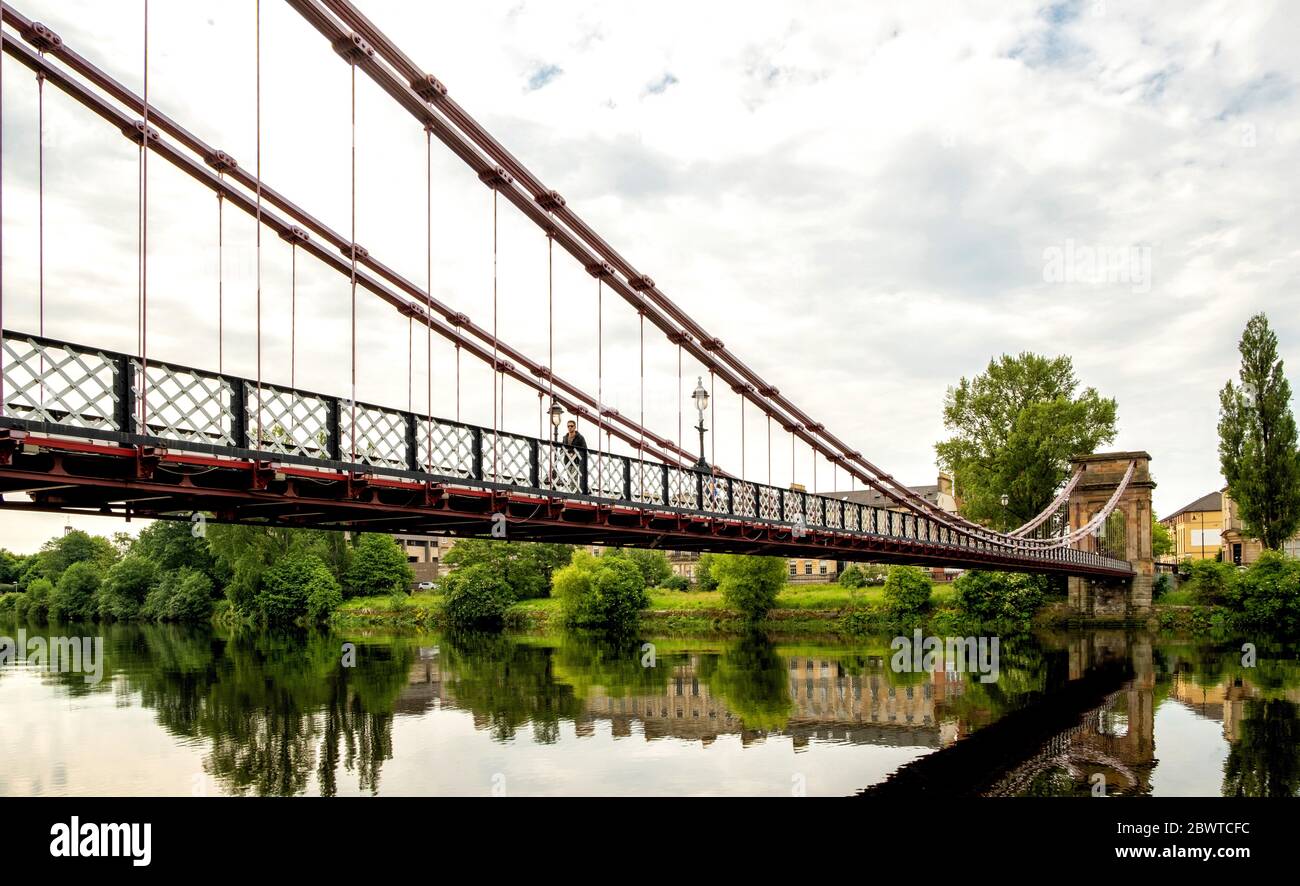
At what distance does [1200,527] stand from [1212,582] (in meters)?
51.1

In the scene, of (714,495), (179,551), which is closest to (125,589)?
(179,551)

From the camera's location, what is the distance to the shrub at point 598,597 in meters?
62.3

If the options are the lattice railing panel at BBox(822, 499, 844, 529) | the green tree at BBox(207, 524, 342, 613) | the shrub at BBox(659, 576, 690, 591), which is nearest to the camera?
the lattice railing panel at BBox(822, 499, 844, 529)

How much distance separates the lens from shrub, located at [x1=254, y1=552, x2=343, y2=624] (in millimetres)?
65250

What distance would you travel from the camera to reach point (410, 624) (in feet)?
221

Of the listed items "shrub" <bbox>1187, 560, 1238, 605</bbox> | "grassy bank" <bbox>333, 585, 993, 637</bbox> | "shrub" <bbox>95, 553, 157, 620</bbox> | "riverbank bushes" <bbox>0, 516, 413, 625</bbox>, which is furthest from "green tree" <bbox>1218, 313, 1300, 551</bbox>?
"shrub" <bbox>95, 553, 157, 620</bbox>

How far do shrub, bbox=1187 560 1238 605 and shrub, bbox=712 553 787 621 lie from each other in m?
22.6

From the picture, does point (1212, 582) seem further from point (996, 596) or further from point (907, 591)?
point (907, 591)

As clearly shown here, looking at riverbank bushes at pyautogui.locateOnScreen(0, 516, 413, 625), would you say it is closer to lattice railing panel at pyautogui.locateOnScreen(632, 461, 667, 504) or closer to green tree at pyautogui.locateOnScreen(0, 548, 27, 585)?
green tree at pyautogui.locateOnScreen(0, 548, 27, 585)

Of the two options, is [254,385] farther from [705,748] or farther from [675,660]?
Result: [675,660]

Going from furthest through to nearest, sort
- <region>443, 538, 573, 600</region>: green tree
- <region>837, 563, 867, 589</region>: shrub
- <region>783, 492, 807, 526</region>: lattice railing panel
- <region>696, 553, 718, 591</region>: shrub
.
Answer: <region>696, 553, 718, 591</region>: shrub → <region>443, 538, 573, 600</region>: green tree → <region>837, 563, 867, 589</region>: shrub → <region>783, 492, 807, 526</region>: lattice railing panel

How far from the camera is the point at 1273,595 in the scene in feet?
166
